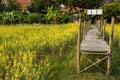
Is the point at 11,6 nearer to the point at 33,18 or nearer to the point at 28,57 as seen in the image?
the point at 33,18

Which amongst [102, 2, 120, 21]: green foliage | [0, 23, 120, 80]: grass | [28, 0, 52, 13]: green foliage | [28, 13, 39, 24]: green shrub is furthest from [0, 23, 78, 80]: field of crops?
[28, 0, 52, 13]: green foliage

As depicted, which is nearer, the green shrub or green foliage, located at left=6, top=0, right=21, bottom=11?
the green shrub

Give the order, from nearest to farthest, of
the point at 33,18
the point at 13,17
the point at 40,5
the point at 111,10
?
the point at 13,17, the point at 111,10, the point at 33,18, the point at 40,5

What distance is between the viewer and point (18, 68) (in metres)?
6.14

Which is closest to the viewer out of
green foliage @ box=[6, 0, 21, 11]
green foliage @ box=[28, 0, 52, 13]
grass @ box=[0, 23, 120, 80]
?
grass @ box=[0, 23, 120, 80]

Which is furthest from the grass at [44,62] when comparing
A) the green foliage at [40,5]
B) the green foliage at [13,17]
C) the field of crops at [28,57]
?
the green foliage at [40,5]

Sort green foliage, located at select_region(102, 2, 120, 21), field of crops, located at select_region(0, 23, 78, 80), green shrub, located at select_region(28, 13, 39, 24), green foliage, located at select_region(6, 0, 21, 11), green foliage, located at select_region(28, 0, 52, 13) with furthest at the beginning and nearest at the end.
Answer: green foliage, located at select_region(28, 0, 52, 13)
green foliage, located at select_region(6, 0, 21, 11)
green shrub, located at select_region(28, 13, 39, 24)
green foliage, located at select_region(102, 2, 120, 21)
field of crops, located at select_region(0, 23, 78, 80)

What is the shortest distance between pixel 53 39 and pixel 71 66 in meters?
2.16

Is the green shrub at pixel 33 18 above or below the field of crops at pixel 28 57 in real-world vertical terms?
below

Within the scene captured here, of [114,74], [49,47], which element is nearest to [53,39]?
[49,47]

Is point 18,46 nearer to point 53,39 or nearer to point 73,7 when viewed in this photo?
point 53,39

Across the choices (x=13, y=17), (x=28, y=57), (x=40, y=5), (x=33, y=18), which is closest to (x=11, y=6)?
(x=40, y=5)

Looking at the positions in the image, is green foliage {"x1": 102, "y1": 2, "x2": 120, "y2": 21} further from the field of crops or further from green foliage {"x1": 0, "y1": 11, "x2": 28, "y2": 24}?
the field of crops

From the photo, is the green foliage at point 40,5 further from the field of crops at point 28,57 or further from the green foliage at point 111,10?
the field of crops at point 28,57
